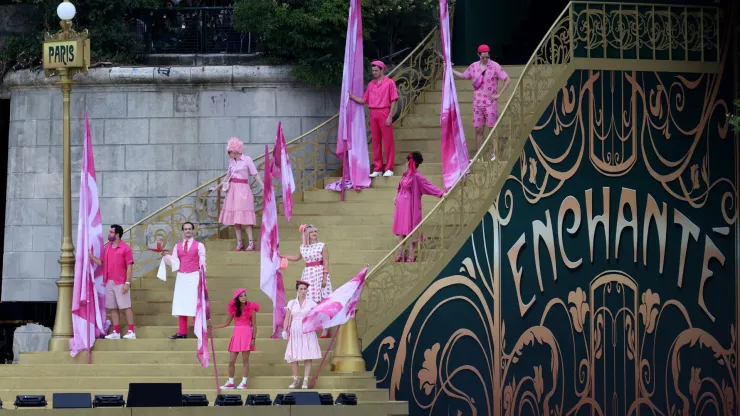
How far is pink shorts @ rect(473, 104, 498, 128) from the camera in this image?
2426 centimetres

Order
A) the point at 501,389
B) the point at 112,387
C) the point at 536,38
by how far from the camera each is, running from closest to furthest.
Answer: the point at 112,387 → the point at 501,389 → the point at 536,38

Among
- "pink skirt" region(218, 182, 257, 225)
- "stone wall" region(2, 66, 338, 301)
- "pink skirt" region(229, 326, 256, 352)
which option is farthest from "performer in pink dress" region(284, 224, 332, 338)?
"stone wall" region(2, 66, 338, 301)

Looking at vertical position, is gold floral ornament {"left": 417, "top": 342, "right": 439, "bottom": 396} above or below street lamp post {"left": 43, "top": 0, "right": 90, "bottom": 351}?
below

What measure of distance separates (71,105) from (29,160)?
1108 mm

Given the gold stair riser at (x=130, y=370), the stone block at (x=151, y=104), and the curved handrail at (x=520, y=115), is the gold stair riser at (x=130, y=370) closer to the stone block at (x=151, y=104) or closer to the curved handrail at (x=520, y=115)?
the curved handrail at (x=520, y=115)

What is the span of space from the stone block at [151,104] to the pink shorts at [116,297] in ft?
15.4

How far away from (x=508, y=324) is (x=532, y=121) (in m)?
2.93

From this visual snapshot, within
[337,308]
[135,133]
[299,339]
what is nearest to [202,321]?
[299,339]

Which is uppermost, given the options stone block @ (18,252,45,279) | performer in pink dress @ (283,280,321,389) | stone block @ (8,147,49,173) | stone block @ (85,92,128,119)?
stone block @ (85,92,128,119)

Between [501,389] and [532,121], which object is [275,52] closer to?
[532,121]

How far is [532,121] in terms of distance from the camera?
76.6 feet

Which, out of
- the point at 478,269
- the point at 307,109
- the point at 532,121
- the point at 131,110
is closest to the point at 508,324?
the point at 478,269

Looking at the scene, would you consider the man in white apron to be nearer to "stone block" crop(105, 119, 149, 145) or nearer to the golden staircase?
the golden staircase

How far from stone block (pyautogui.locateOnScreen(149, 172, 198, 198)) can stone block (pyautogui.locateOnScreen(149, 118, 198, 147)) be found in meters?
0.53
